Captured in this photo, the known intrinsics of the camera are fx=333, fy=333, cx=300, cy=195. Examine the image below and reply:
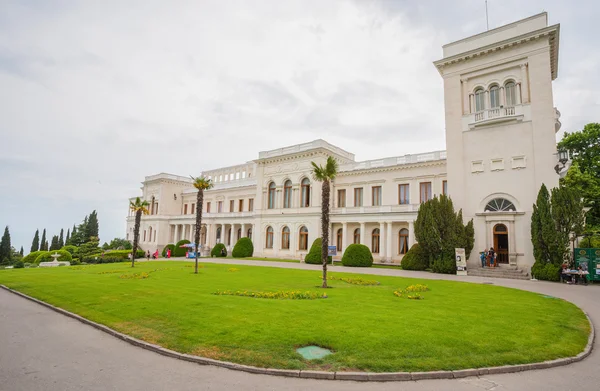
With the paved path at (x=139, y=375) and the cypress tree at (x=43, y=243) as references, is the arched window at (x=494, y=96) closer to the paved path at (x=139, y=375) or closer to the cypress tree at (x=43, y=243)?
the paved path at (x=139, y=375)

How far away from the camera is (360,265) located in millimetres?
31250

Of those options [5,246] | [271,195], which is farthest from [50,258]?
[271,195]

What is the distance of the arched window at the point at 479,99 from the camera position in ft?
93.7

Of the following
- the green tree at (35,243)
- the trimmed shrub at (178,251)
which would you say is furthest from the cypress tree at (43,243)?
the trimmed shrub at (178,251)

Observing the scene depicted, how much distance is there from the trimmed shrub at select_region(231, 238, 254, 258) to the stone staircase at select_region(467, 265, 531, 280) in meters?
28.0

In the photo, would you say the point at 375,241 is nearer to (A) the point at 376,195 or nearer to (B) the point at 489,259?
(A) the point at 376,195

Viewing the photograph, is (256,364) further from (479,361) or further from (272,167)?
(272,167)

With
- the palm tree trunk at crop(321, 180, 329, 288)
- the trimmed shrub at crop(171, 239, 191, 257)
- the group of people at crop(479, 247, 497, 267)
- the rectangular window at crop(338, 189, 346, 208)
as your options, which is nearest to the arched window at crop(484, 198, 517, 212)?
the group of people at crop(479, 247, 497, 267)

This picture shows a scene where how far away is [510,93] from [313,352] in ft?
94.6

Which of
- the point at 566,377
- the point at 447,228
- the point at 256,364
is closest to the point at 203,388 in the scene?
the point at 256,364

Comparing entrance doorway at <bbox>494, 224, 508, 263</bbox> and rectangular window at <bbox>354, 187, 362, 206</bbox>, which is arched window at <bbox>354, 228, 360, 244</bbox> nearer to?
rectangular window at <bbox>354, 187, 362, 206</bbox>

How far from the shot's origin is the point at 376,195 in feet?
130

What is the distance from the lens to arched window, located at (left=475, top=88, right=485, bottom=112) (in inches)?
1125

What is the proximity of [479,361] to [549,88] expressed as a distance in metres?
26.4
